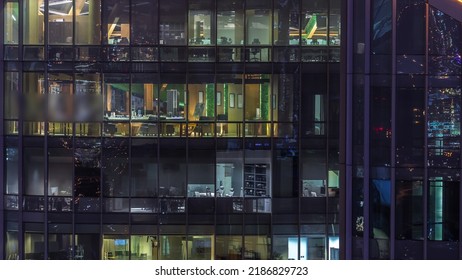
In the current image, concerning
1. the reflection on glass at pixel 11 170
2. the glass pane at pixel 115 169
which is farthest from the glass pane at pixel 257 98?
the reflection on glass at pixel 11 170

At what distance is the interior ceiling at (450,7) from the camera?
16.0 metres

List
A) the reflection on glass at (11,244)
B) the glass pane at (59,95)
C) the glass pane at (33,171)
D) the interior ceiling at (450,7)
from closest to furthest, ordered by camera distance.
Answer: the interior ceiling at (450,7) < the glass pane at (59,95) < the glass pane at (33,171) < the reflection on glass at (11,244)

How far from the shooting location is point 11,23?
26844 millimetres

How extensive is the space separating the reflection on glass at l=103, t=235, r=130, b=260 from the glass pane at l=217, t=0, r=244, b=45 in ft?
24.5

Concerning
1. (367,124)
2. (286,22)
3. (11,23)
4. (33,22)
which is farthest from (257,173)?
(367,124)

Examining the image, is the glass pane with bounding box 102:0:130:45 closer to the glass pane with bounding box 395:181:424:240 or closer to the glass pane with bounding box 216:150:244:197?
the glass pane with bounding box 216:150:244:197

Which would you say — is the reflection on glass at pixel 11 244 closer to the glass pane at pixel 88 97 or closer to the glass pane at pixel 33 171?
the glass pane at pixel 33 171

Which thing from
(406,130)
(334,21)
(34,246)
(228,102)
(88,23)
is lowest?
(34,246)

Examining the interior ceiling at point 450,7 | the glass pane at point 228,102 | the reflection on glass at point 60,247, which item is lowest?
the reflection on glass at point 60,247

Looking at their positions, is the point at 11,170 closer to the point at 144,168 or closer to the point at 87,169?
the point at 87,169

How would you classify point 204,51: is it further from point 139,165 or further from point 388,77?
point 388,77

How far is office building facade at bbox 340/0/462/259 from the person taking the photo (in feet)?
53.8

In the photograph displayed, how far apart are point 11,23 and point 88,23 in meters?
2.67

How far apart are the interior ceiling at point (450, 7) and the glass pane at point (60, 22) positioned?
46.4 feet
